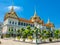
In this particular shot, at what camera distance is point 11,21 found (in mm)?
64875

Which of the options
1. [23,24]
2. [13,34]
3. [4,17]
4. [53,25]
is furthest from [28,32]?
[53,25]

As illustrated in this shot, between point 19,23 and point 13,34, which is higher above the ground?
point 19,23

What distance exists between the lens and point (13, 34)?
63562 mm

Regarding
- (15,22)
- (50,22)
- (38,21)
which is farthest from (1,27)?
(50,22)

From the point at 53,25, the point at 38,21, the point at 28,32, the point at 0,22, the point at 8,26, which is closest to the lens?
the point at 28,32

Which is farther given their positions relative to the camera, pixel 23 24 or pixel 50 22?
pixel 50 22

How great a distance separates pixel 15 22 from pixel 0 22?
11.4 metres

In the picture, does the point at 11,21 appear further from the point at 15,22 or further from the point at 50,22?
the point at 50,22

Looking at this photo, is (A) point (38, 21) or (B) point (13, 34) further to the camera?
(A) point (38, 21)

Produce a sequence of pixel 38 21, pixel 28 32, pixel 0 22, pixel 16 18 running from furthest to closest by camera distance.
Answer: pixel 38 21
pixel 0 22
pixel 16 18
pixel 28 32

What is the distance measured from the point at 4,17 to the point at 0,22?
4526mm

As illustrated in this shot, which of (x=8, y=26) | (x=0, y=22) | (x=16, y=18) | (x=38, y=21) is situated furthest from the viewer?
(x=38, y=21)

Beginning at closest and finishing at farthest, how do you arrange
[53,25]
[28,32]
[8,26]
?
[28,32]
[8,26]
[53,25]

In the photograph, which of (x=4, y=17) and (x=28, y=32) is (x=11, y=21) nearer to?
(x=4, y=17)
